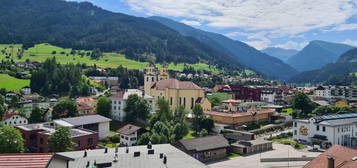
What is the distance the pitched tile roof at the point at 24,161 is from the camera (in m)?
14.6

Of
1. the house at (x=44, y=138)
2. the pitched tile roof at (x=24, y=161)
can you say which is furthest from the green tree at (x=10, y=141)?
the pitched tile roof at (x=24, y=161)

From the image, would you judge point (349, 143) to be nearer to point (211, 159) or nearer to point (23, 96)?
point (211, 159)

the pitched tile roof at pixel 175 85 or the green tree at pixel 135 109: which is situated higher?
the pitched tile roof at pixel 175 85

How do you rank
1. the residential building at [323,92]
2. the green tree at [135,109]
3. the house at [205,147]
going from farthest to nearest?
the residential building at [323,92], the green tree at [135,109], the house at [205,147]

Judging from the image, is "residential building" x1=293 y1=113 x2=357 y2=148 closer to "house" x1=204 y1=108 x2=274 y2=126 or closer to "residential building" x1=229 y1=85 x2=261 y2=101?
"house" x1=204 y1=108 x2=274 y2=126

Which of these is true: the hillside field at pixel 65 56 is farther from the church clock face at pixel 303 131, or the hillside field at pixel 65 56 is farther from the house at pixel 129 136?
the church clock face at pixel 303 131

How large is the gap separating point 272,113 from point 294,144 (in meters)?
20.8

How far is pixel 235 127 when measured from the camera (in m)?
57.7

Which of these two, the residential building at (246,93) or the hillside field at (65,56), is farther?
the hillside field at (65,56)

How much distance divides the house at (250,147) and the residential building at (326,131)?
28.1ft

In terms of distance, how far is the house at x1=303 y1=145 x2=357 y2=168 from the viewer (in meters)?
15.7

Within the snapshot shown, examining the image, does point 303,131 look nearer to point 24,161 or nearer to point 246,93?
point 24,161

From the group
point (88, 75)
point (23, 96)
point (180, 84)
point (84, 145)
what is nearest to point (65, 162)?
point (84, 145)

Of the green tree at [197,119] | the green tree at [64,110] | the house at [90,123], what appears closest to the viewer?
the house at [90,123]
